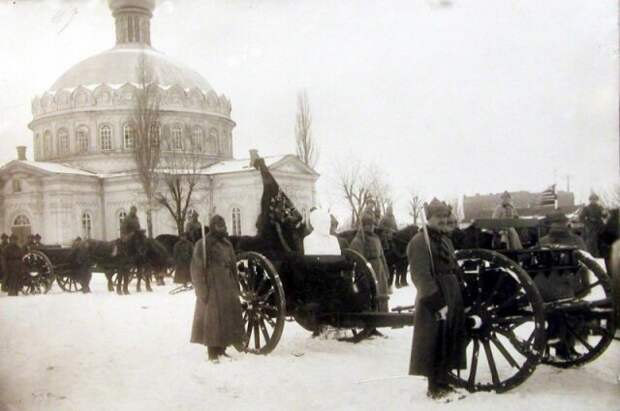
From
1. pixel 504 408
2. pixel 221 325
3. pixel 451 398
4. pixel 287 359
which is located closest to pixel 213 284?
pixel 221 325

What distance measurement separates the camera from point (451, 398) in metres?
5.07

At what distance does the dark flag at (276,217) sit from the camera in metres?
7.41

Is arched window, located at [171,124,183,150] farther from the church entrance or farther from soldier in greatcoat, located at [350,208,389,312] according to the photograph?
soldier in greatcoat, located at [350,208,389,312]

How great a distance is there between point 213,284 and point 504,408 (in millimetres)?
3387

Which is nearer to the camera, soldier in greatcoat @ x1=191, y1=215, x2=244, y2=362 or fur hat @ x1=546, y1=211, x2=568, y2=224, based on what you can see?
fur hat @ x1=546, y1=211, x2=568, y2=224

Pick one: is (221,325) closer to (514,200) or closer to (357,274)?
(357,274)

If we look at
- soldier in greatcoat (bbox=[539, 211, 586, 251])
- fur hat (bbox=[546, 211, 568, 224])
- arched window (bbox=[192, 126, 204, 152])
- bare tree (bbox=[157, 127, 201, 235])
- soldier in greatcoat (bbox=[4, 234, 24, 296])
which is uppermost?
arched window (bbox=[192, 126, 204, 152])

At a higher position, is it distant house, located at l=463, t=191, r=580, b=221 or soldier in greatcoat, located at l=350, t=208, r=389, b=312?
distant house, located at l=463, t=191, r=580, b=221

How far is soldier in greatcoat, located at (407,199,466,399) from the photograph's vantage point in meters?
5.09

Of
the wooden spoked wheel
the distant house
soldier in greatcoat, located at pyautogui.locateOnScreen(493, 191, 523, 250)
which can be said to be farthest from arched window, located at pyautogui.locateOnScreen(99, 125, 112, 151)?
soldier in greatcoat, located at pyautogui.locateOnScreen(493, 191, 523, 250)

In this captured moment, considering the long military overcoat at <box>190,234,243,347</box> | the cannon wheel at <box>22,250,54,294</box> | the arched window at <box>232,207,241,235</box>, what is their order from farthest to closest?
the cannon wheel at <box>22,250,54,294</box> < the arched window at <box>232,207,241,235</box> < the long military overcoat at <box>190,234,243,347</box>

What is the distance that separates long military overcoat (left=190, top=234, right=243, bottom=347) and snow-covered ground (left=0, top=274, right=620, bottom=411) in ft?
0.86

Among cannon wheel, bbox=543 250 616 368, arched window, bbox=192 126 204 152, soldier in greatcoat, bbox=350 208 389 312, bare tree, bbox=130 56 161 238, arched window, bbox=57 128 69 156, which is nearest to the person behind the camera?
cannon wheel, bbox=543 250 616 368

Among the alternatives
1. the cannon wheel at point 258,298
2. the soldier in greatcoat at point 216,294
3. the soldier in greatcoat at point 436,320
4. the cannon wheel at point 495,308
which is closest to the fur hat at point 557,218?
the cannon wheel at point 495,308
